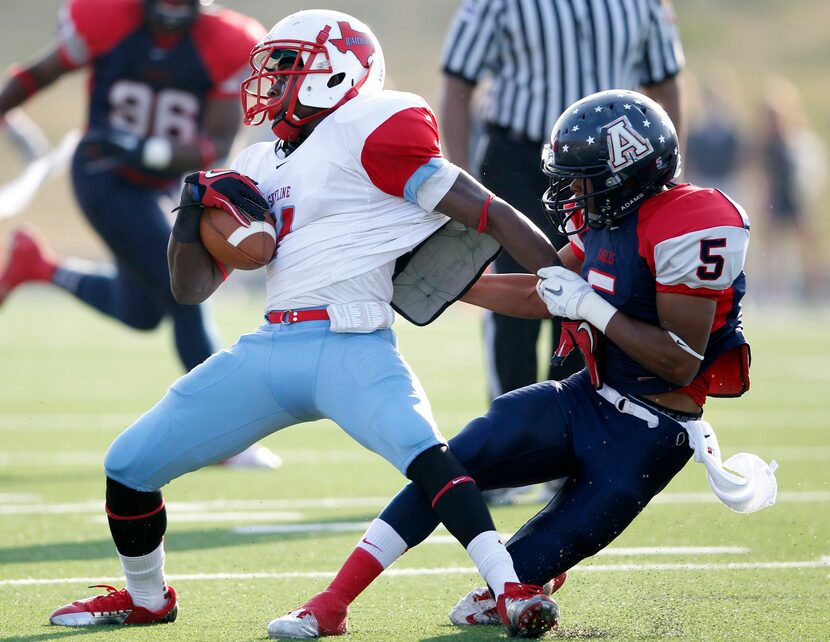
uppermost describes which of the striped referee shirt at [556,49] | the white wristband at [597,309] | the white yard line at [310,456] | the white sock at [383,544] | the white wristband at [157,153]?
the white wristband at [597,309]

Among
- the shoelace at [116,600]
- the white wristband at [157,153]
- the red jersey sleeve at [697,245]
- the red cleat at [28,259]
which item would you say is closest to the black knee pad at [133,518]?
the shoelace at [116,600]

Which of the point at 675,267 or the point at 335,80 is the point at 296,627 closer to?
the point at 675,267

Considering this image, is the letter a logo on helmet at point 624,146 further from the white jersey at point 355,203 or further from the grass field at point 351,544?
the grass field at point 351,544

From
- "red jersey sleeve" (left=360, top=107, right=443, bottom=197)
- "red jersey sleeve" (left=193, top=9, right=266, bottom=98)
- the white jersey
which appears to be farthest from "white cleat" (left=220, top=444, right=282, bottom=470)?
"red jersey sleeve" (left=360, top=107, right=443, bottom=197)

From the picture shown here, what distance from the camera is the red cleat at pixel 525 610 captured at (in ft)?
9.53

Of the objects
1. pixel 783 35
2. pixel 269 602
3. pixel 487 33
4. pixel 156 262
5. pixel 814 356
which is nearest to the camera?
pixel 269 602

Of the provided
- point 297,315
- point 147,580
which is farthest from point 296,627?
point 297,315

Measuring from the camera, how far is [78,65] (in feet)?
20.3

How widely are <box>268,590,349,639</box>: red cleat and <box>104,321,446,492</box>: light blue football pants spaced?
326 mm

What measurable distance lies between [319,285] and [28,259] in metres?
4.27

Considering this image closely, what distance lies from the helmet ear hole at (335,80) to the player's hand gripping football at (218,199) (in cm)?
31

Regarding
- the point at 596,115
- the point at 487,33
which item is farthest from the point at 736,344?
the point at 487,33

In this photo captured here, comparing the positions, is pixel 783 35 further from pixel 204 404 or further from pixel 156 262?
pixel 204 404

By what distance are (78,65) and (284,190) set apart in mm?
3182
